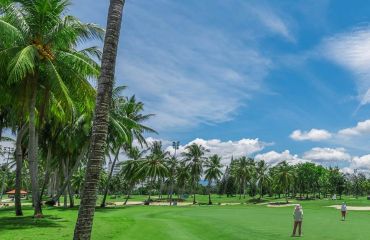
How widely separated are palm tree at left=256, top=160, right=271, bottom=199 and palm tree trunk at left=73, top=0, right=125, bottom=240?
116689mm

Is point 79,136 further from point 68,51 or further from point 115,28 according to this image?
point 115,28

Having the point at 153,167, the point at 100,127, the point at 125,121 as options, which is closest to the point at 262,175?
the point at 153,167

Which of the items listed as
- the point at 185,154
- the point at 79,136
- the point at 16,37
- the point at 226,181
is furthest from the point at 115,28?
the point at 226,181

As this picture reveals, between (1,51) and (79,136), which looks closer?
(1,51)

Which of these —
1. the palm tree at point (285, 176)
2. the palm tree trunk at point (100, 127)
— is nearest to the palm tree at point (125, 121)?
the palm tree trunk at point (100, 127)

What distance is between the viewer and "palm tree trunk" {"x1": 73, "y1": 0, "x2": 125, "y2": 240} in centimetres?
941

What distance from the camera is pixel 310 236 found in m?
24.1

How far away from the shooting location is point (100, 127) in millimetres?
9797

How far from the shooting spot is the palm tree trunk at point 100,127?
9414mm

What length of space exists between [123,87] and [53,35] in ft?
82.2

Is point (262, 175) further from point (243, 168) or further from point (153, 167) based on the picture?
point (153, 167)

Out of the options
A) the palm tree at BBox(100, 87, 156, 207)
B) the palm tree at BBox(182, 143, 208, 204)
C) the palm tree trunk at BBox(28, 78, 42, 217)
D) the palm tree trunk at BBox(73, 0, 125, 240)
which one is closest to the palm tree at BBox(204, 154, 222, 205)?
the palm tree at BBox(182, 143, 208, 204)

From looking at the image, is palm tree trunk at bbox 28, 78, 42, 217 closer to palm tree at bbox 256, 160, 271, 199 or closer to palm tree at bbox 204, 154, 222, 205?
palm tree at bbox 204, 154, 222, 205

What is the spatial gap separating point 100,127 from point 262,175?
121 meters
